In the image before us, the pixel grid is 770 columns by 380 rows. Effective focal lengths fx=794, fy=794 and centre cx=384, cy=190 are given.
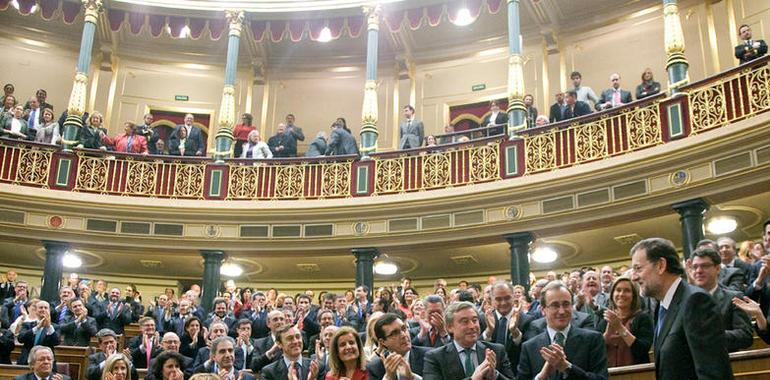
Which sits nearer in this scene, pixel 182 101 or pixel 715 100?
pixel 715 100

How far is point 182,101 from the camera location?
15.3 m

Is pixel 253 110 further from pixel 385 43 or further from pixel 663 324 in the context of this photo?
pixel 663 324

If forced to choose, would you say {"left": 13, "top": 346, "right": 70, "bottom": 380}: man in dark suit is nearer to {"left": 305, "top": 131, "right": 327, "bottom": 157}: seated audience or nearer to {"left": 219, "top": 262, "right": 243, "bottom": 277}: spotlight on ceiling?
{"left": 219, "top": 262, "right": 243, "bottom": 277}: spotlight on ceiling

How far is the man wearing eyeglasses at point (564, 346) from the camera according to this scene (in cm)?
379

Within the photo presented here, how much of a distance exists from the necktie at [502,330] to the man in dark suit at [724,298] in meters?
1.30

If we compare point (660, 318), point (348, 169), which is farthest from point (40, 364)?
point (348, 169)

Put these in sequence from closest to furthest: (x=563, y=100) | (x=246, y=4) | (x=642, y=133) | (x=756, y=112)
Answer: (x=756, y=112) → (x=642, y=133) → (x=563, y=100) → (x=246, y=4)

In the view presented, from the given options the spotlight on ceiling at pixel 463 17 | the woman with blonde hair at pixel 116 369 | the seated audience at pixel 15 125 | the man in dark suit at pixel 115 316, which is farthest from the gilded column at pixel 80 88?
the woman with blonde hair at pixel 116 369

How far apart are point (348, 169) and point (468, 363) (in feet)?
26.9

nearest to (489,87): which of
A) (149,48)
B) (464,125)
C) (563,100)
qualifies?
(464,125)

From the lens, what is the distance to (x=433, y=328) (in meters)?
5.08

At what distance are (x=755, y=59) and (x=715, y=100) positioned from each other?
0.61 meters

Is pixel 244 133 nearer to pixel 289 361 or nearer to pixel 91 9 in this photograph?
pixel 91 9

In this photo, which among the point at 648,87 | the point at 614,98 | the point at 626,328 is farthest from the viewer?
the point at 614,98
